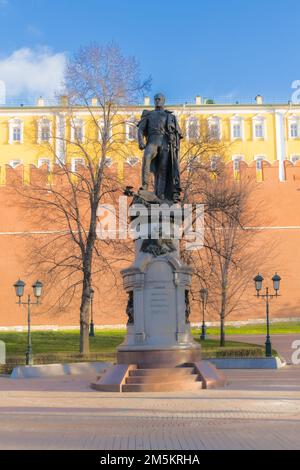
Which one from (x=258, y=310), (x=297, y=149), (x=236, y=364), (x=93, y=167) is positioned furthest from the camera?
(x=297, y=149)

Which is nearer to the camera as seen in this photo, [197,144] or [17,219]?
[197,144]

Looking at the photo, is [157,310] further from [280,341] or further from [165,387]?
[280,341]

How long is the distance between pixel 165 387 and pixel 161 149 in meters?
5.68

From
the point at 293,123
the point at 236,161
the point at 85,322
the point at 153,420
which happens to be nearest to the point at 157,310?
the point at 153,420

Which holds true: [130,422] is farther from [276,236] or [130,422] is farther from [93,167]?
[276,236]

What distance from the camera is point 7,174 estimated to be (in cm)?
4262

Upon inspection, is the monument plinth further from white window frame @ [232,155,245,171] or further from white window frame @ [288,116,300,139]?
white window frame @ [288,116,300,139]

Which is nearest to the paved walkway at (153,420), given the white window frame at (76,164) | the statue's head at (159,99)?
the statue's head at (159,99)

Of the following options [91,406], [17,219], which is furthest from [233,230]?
[91,406]

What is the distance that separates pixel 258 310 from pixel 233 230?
43.6 feet

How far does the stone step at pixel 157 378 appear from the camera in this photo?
13.0 metres

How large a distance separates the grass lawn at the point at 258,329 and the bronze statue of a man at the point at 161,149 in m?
27.6

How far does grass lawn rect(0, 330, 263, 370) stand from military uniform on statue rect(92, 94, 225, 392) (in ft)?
30.0
